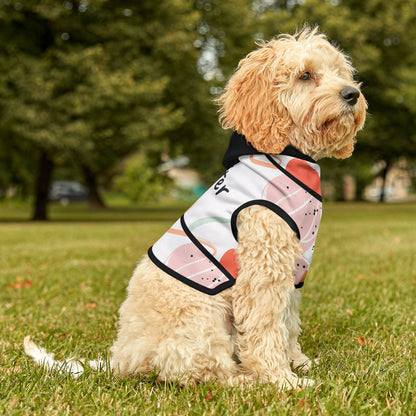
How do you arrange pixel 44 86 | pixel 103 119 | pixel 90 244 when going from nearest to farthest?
pixel 90 244, pixel 44 86, pixel 103 119

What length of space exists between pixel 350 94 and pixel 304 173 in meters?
0.56

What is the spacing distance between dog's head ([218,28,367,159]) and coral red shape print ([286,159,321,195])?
0.12 meters

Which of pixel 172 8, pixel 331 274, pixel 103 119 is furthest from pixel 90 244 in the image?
pixel 172 8

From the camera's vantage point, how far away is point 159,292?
2.98 meters

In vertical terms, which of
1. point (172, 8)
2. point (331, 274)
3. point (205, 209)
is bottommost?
point (331, 274)

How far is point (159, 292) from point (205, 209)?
59 centimetres

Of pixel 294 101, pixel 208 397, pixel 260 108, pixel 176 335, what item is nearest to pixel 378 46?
pixel 294 101

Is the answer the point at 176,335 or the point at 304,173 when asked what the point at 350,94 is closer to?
the point at 304,173

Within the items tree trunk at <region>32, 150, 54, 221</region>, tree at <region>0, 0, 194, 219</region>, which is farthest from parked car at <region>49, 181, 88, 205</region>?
tree at <region>0, 0, 194, 219</region>

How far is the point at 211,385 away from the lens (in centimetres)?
289

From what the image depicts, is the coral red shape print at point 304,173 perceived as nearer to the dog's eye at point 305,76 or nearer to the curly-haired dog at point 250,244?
the curly-haired dog at point 250,244

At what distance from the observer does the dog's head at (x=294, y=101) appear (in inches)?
120

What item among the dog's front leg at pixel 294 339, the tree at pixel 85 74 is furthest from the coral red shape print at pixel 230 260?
the tree at pixel 85 74

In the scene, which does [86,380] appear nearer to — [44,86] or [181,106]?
[44,86]
